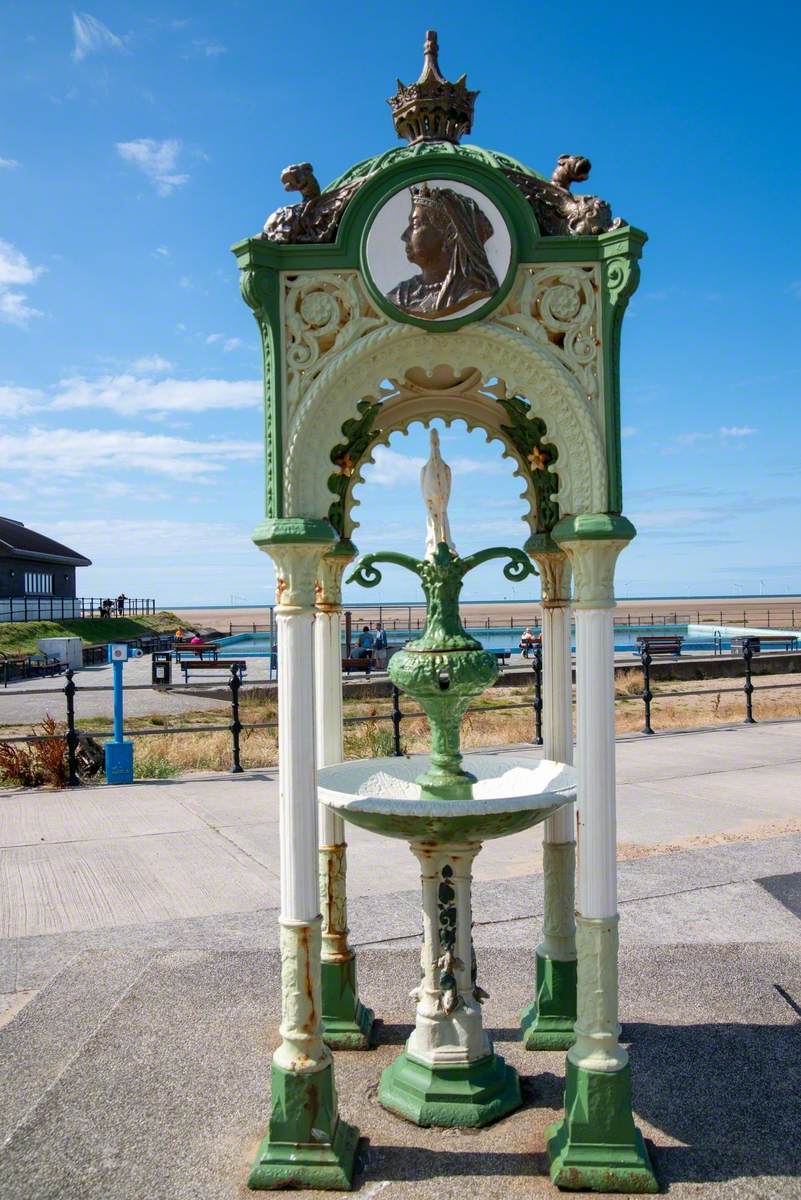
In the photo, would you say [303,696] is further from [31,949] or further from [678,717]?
[678,717]

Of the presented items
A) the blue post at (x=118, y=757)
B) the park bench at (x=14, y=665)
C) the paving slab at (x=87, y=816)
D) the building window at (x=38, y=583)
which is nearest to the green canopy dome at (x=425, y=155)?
the paving slab at (x=87, y=816)

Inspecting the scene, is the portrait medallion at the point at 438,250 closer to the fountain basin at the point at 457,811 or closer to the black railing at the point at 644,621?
the fountain basin at the point at 457,811

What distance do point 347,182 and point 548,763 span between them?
9.67 feet

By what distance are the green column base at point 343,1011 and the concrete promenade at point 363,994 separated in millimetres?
94

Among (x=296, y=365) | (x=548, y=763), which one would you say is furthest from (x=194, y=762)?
(x=296, y=365)

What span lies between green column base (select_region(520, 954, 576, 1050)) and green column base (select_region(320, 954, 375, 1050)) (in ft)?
2.77

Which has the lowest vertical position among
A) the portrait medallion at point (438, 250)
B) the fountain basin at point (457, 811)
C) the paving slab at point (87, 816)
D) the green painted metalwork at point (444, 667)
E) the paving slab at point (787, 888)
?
the paving slab at point (787, 888)

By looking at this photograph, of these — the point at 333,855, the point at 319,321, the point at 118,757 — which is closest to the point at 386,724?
the point at 118,757

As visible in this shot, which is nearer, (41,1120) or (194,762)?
(41,1120)

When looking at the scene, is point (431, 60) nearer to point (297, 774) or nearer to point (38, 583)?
point (297, 774)

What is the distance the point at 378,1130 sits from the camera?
13.0ft

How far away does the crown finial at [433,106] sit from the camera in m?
4.09

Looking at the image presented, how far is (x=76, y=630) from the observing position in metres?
42.2

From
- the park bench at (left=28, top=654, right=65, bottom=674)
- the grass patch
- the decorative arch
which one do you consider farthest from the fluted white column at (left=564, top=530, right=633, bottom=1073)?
the grass patch
